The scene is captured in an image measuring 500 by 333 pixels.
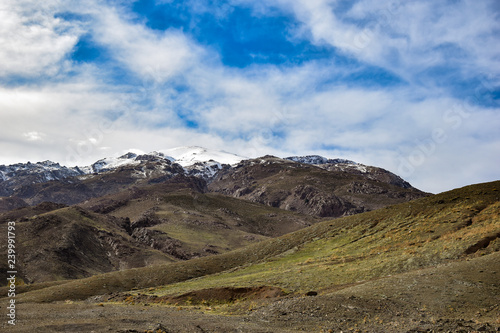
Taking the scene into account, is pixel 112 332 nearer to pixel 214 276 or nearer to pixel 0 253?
pixel 214 276

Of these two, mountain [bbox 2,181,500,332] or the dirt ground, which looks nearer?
the dirt ground

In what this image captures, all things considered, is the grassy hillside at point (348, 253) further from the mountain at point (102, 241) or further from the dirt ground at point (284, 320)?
the mountain at point (102, 241)

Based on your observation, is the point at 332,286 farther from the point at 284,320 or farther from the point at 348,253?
the point at 348,253

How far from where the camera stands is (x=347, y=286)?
1359 inches

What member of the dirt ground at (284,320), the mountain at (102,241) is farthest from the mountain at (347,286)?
the mountain at (102,241)

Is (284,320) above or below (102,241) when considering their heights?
below

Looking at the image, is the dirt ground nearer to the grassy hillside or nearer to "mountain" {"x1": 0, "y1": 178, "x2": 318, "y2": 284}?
the grassy hillside

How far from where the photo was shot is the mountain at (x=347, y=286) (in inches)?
1012

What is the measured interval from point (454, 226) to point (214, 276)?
33730 mm

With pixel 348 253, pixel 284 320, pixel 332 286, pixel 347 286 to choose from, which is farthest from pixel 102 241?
pixel 284 320

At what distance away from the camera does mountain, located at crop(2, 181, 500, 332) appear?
25703 millimetres

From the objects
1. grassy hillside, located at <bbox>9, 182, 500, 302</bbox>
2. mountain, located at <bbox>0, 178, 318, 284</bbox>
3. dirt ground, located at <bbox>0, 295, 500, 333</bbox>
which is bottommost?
dirt ground, located at <bbox>0, 295, 500, 333</bbox>

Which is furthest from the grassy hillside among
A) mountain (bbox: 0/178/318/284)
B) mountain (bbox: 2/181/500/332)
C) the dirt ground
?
mountain (bbox: 0/178/318/284)

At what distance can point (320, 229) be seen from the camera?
70.5 meters
